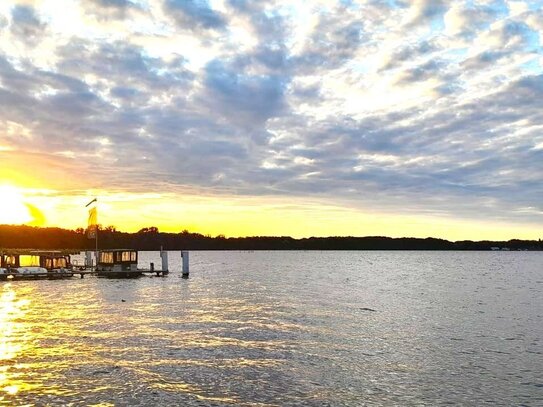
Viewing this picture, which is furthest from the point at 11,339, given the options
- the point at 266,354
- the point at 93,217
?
the point at 93,217

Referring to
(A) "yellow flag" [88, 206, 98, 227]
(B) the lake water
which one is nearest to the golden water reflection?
(B) the lake water

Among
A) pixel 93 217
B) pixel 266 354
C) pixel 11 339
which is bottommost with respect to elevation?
pixel 266 354

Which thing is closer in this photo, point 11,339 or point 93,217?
point 11,339

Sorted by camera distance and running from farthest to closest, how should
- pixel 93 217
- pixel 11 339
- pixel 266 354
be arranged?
pixel 93 217, pixel 11 339, pixel 266 354

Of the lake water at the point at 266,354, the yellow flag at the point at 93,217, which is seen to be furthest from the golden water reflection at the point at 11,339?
the yellow flag at the point at 93,217

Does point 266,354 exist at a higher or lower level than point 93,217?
lower

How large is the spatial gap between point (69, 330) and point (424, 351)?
2483 cm

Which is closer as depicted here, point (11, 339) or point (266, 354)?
point (266, 354)

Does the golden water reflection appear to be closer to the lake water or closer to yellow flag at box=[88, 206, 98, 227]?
the lake water

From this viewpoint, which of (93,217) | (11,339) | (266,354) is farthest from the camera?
(93,217)

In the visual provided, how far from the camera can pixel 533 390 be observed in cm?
2234

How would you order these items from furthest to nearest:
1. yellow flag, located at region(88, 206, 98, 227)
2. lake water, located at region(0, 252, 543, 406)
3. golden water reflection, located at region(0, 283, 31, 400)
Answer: yellow flag, located at region(88, 206, 98, 227) < golden water reflection, located at region(0, 283, 31, 400) < lake water, located at region(0, 252, 543, 406)

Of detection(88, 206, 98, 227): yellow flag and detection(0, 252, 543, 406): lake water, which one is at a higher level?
detection(88, 206, 98, 227): yellow flag

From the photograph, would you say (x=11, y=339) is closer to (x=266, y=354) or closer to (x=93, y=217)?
(x=266, y=354)
